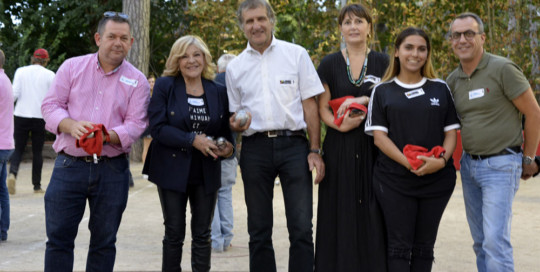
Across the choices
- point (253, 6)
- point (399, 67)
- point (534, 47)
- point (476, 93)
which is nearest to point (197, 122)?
point (253, 6)

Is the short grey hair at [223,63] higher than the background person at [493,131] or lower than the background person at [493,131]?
higher

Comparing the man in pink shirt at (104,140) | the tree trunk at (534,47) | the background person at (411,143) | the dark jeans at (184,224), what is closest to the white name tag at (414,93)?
the background person at (411,143)

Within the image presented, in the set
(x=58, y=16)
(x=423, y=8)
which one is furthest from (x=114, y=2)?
(x=423, y=8)

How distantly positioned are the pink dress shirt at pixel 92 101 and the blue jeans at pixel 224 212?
2.19 meters

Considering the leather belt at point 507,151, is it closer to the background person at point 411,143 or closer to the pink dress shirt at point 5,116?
the background person at point 411,143

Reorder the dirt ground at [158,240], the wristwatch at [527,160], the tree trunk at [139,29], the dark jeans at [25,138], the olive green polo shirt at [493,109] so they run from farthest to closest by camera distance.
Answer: the tree trunk at [139,29] < the dark jeans at [25,138] < the dirt ground at [158,240] < the wristwatch at [527,160] < the olive green polo shirt at [493,109]

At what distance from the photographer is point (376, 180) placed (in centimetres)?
464

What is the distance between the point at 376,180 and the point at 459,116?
735 mm

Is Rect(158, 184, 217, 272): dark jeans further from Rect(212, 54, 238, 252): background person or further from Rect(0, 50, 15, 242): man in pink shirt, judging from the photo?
Rect(0, 50, 15, 242): man in pink shirt

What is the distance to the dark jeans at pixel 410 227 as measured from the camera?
4488 mm

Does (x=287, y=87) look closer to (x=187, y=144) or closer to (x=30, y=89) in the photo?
(x=187, y=144)

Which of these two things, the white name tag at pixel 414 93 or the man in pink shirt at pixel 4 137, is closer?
the white name tag at pixel 414 93

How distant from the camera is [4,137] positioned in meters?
6.93

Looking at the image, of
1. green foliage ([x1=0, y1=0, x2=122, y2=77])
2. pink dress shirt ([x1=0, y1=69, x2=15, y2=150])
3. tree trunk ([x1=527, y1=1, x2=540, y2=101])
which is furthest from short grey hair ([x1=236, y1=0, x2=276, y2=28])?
green foliage ([x1=0, y1=0, x2=122, y2=77])
